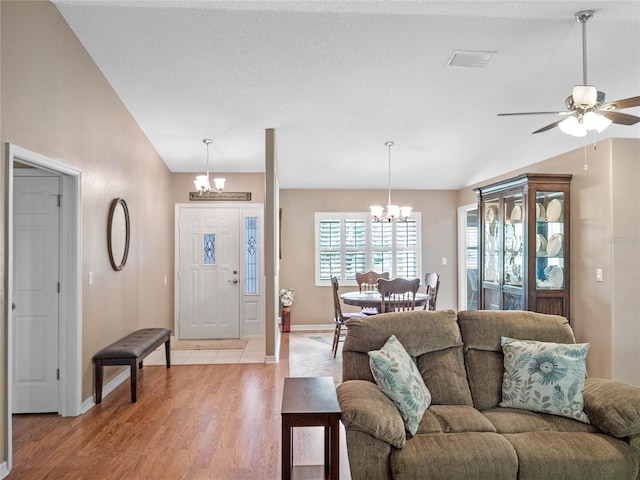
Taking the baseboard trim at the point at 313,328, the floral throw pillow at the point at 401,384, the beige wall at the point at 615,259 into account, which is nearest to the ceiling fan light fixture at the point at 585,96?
the floral throw pillow at the point at 401,384

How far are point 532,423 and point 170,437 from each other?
2.40 meters

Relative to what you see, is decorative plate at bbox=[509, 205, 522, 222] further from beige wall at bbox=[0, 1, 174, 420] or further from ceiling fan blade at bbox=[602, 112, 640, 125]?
beige wall at bbox=[0, 1, 174, 420]

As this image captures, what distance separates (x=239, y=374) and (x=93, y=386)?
4.62ft

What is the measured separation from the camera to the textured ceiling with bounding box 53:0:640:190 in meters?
3.27

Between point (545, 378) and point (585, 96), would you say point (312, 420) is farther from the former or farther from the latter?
point (585, 96)

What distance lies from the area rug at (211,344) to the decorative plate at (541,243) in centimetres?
385

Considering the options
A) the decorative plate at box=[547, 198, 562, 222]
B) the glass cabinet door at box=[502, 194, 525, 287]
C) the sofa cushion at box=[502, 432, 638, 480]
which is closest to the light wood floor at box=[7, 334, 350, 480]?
the sofa cushion at box=[502, 432, 638, 480]

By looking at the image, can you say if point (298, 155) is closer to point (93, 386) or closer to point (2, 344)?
point (93, 386)

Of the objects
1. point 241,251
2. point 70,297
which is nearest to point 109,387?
point 70,297

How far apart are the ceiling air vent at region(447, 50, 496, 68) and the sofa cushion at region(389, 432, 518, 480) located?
2907 mm

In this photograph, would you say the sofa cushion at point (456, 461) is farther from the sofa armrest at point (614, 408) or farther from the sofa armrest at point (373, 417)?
the sofa armrest at point (614, 408)

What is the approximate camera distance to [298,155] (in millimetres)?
6055

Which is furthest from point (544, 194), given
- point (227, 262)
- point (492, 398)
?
point (227, 262)

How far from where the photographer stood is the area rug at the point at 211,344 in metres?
6.13
